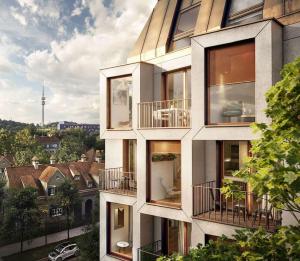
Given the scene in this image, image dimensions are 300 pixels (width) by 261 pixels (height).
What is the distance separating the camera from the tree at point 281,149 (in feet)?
18.6

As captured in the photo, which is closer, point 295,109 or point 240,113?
point 295,109

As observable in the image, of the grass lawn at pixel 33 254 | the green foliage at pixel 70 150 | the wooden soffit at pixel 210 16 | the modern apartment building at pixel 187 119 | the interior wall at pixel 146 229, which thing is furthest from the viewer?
the green foliage at pixel 70 150

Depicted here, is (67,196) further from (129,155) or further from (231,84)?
(231,84)

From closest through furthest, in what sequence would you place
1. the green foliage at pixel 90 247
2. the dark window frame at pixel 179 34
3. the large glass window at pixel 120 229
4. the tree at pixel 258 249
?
the tree at pixel 258 249 < the dark window frame at pixel 179 34 < the large glass window at pixel 120 229 < the green foliage at pixel 90 247

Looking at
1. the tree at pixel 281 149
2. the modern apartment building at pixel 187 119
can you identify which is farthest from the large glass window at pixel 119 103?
the tree at pixel 281 149

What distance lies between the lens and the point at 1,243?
36625 millimetres

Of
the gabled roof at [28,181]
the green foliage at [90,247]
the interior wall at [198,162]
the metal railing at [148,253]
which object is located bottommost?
the green foliage at [90,247]

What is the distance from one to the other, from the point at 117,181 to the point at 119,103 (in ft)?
12.1

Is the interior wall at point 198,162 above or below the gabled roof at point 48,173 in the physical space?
above

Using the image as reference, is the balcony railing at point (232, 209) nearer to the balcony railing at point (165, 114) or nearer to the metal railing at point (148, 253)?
the balcony railing at point (165, 114)

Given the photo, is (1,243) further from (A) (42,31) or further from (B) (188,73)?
(B) (188,73)

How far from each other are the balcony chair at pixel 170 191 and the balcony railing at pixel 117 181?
6.59ft

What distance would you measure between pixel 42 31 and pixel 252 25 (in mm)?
13122

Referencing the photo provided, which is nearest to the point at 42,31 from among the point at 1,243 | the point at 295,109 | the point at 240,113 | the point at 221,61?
the point at 221,61
